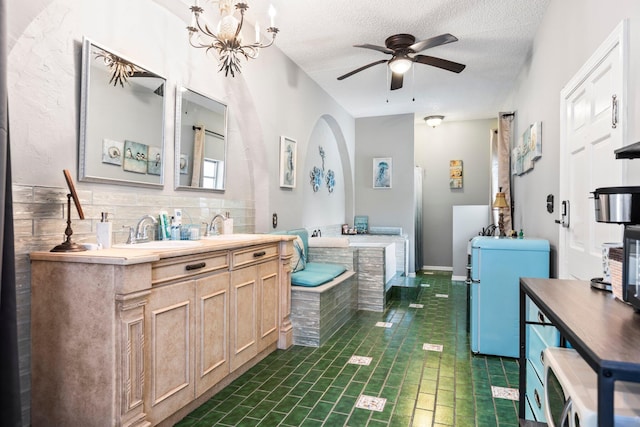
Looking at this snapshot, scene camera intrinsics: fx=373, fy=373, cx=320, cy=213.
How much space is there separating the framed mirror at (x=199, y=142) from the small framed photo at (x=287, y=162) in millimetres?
901

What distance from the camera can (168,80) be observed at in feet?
8.98

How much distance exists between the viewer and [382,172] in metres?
6.94

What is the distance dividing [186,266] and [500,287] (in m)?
2.44

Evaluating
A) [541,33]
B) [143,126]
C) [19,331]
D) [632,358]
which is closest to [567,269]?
[632,358]

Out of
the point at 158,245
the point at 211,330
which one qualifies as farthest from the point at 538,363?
the point at 158,245

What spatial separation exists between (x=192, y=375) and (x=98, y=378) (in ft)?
1.82

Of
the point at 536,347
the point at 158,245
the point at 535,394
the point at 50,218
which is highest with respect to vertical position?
the point at 50,218

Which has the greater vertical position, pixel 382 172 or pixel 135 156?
pixel 382 172

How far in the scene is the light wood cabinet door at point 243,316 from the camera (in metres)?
2.54

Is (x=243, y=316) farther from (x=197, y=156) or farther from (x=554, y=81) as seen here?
(x=554, y=81)

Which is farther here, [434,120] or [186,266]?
[434,120]

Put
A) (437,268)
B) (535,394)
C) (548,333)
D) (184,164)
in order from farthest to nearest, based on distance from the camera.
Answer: (437,268) → (184,164) → (548,333) → (535,394)

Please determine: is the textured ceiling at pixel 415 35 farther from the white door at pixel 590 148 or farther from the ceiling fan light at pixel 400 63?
the white door at pixel 590 148

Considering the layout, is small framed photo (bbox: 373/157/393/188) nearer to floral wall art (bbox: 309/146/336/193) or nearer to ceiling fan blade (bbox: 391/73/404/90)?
floral wall art (bbox: 309/146/336/193)
